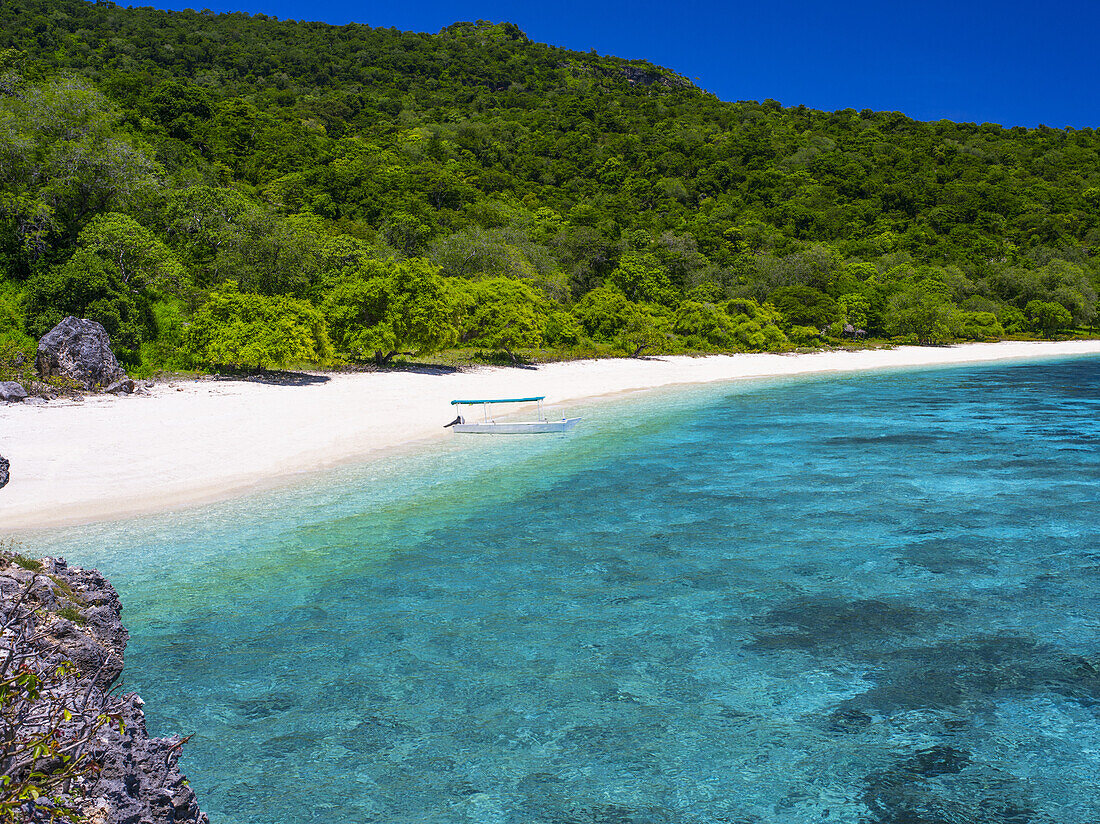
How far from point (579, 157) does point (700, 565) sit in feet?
320

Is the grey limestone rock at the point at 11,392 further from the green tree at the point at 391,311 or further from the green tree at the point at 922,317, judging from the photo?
the green tree at the point at 922,317

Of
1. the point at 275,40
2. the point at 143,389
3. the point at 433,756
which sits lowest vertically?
the point at 433,756

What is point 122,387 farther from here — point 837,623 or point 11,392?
point 837,623

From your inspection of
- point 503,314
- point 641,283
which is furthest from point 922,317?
point 503,314

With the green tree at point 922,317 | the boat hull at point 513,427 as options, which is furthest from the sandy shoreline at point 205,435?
the green tree at point 922,317

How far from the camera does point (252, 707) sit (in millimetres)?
7410

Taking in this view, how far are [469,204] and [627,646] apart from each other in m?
65.3

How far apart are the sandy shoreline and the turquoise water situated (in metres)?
1.63

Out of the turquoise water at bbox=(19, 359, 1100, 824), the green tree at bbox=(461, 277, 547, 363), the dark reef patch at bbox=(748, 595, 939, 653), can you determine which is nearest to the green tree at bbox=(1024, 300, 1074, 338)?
the green tree at bbox=(461, 277, 547, 363)

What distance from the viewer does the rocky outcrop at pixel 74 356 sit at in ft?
73.7

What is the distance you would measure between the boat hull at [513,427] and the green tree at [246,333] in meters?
9.40

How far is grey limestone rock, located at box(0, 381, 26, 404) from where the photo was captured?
20.1 meters

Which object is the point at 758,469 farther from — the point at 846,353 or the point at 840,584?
the point at 846,353

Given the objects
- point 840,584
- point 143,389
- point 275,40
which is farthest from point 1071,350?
point 275,40
